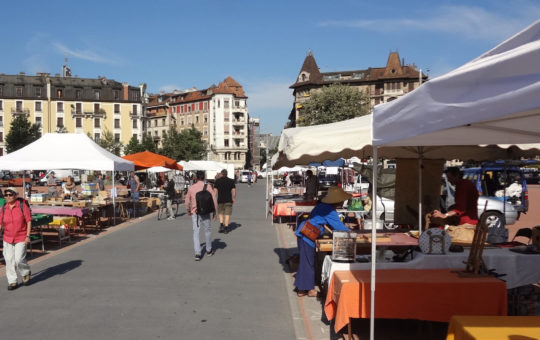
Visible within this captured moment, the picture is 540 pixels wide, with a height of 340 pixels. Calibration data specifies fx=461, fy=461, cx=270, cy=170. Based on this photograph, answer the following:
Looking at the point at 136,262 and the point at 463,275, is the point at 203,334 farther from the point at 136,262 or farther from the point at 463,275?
the point at 136,262

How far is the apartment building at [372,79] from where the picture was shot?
93562 mm

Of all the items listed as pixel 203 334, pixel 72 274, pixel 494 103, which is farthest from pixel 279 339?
pixel 72 274

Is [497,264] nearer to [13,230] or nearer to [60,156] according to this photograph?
[13,230]

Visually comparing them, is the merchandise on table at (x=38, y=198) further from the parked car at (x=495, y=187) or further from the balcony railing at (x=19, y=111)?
the balcony railing at (x=19, y=111)

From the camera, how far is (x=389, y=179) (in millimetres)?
16156

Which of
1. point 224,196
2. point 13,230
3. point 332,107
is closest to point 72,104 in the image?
point 332,107

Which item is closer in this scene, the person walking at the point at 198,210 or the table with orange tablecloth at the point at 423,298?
the table with orange tablecloth at the point at 423,298

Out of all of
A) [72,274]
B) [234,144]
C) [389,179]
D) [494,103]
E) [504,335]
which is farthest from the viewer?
[234,144]

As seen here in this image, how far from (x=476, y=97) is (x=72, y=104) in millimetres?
98428

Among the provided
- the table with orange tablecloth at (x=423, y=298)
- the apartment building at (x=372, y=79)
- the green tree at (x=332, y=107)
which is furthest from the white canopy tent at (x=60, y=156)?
the apartment building at (x=372, y=79)

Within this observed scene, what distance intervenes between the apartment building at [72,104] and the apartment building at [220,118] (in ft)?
49.0

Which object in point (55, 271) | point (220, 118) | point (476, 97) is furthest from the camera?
point (220, 118)

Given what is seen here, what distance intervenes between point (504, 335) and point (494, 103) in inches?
60.3

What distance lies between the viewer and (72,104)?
9156 cm
